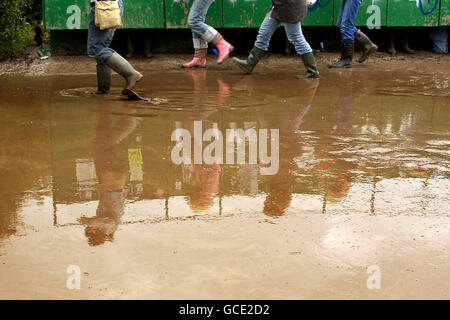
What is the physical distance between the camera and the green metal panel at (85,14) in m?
10.2

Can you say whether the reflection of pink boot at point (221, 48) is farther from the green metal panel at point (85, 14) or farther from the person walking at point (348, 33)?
the person walking at point (348, 33)

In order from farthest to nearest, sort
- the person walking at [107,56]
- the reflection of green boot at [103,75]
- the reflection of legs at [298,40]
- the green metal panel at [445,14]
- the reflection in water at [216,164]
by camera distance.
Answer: the green metal panel at [445,14], the reflection of legs at [298,40], the reflection of green boot at [103,75], the person walking at [107,56], the reflection in water at [216,164]

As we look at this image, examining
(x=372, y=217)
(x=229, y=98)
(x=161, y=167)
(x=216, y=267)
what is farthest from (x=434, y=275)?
(x=229, y=98)

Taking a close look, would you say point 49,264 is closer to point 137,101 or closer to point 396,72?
point 137,101

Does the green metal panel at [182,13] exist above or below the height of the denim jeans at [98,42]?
above

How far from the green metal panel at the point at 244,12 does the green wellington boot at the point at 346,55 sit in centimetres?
137

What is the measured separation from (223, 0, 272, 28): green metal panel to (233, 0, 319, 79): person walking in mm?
1344

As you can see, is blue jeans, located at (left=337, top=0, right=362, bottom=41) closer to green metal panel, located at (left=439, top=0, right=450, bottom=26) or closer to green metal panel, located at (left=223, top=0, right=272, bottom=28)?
green metal panel, located at (left=223, top=0, right=272, bottom=28)

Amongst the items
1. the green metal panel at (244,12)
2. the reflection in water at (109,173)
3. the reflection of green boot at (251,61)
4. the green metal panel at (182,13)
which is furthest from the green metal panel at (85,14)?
the reflection in water at (109,173)

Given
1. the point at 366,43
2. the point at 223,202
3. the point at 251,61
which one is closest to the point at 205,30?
the point at 251,61

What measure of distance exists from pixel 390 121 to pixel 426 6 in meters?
5.34

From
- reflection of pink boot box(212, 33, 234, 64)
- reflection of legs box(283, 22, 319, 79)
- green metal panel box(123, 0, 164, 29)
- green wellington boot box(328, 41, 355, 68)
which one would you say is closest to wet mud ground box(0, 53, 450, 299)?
reflection of legs box(283, 22, 319, 79)

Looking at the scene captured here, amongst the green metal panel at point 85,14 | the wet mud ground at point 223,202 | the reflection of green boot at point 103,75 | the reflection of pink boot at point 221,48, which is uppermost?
the green metal panel at point 85,14
